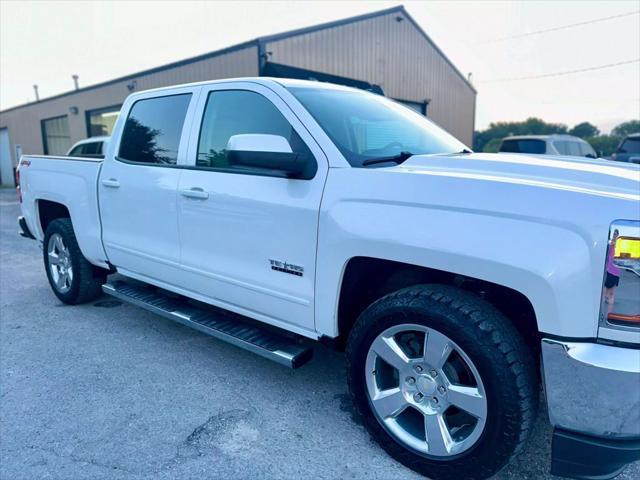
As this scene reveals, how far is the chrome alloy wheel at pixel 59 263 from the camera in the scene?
468 centimetres

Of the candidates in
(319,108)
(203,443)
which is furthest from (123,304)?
(319,108)

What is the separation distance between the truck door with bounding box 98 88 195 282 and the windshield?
1.08 metres

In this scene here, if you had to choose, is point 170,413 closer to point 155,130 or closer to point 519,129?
point 155,130

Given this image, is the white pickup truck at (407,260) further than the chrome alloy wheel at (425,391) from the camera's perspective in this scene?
No

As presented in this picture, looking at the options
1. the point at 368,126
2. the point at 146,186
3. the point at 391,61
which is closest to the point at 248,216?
the point at 368,126

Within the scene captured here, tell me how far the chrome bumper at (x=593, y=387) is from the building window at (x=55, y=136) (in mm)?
25669

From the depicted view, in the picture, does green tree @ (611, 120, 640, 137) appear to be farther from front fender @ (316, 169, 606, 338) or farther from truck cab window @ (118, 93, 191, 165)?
front fender @ (316, 169, 606, 338)

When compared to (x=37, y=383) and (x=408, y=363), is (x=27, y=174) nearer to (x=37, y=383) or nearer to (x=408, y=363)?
(x=37, y=383)

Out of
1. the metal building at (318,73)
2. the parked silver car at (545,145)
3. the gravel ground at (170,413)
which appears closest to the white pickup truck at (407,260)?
the gravel ground at (170,413)

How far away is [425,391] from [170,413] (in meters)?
1.55

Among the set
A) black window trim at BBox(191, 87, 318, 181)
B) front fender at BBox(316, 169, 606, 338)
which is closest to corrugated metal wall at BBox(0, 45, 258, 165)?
black window trim at BBox(191, 87, 318, 181)

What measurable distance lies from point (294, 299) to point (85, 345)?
2.16m

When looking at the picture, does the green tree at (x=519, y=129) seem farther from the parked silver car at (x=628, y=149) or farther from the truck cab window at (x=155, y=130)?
the truck cab window at (x=155, y=130)

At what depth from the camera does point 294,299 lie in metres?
2.69
